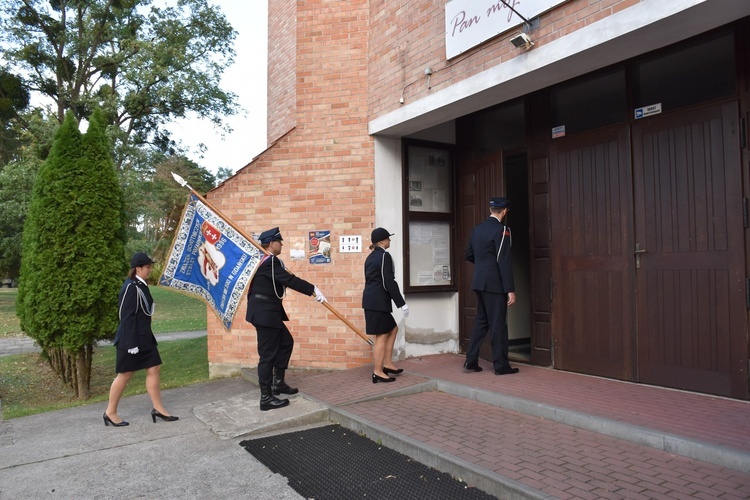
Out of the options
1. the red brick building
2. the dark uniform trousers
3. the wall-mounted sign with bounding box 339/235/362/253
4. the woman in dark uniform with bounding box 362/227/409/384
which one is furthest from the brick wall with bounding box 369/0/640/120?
the dark uniform trousers

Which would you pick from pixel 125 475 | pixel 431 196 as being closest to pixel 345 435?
pixel 125 475

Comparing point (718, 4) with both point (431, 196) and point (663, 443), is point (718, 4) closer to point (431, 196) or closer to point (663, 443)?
point (663, 443)

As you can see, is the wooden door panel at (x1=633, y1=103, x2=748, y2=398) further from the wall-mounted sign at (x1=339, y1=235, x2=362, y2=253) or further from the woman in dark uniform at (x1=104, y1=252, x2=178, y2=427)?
the woman in dark uniform at (x1=104, y1=252, x2=178, y2=427)

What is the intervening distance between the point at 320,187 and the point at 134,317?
3.19 meters

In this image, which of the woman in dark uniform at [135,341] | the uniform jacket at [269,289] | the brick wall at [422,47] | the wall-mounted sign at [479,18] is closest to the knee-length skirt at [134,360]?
the woman in dark uniform at [135,341]

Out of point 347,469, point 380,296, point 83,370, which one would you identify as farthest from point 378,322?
point 83,370

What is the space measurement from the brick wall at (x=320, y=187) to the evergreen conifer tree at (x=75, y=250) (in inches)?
60.2

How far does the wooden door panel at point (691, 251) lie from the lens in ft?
15.9

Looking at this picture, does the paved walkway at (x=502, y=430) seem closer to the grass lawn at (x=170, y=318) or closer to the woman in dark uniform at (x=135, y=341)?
the woman in dark uniform at (x=135, y=341)

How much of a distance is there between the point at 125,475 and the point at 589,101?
590 centimetres

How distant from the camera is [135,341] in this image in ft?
18.2

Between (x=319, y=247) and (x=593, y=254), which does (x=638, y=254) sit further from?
(x=319, y=247)

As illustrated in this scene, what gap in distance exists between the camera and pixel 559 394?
530 centimetres

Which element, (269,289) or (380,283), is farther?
(380,283)
